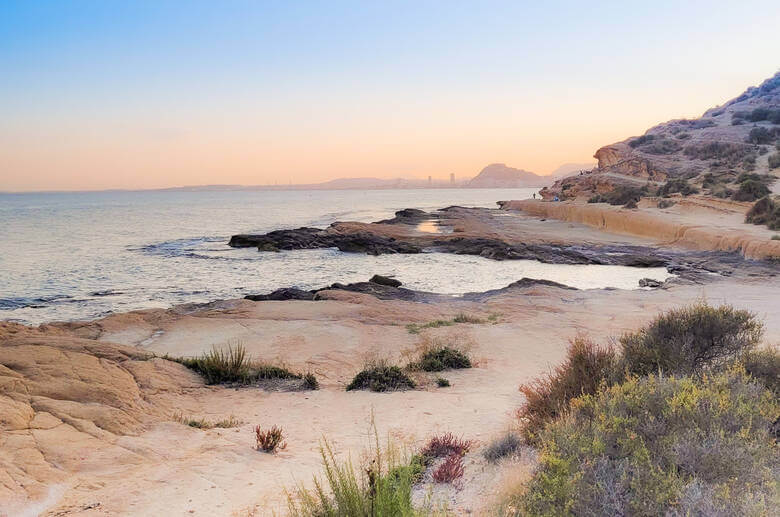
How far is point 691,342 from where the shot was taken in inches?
238

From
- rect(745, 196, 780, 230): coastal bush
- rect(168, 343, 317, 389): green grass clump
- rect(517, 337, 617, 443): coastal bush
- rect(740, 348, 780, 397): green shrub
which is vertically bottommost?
rect(168, 343, 317, 389): green grass clump

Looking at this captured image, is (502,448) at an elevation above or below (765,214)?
below

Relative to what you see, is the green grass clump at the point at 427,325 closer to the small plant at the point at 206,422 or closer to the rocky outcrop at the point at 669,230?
the small plant at the point at 206,422

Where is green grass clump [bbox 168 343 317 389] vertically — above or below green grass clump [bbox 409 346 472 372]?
above

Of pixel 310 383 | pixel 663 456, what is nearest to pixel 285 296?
pixel 310 383

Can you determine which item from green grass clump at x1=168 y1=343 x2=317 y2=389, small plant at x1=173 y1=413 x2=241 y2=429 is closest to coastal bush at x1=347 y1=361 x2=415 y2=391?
green grass clump at x1=168 y1=343 x2=317 y2=389

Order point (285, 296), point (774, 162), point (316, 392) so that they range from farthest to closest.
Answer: point (774, 162), point (285, 296), point (316, 392)

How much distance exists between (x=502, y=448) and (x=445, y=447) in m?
0.66

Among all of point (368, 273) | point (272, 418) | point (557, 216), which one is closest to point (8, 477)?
point (272, 418)

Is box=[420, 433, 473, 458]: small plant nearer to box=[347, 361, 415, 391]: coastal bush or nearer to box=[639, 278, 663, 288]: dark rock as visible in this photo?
box=[347, 361, 415, 391]: coastal bush

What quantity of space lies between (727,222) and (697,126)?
65960 mm

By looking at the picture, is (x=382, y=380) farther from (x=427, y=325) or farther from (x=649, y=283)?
(x=649, y=283)

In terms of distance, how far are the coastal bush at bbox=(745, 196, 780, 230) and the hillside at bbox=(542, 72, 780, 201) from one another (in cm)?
1074

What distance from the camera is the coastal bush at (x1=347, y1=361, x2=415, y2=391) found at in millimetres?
8582
